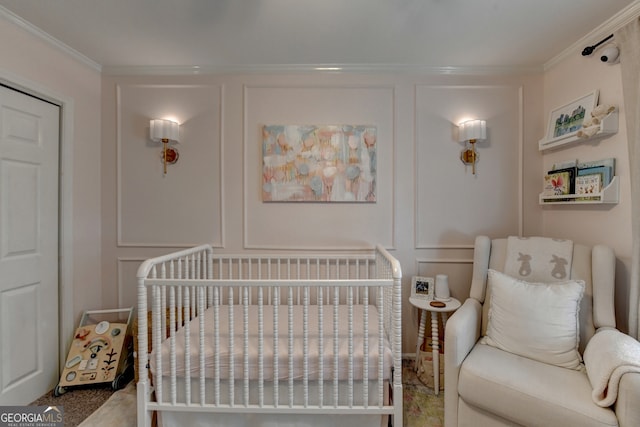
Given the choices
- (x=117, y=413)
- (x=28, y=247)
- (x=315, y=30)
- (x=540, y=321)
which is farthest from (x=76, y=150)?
(x=540, y=321)

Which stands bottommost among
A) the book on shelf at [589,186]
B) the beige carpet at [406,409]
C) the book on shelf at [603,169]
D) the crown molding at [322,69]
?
the beige carpet at [406,409]

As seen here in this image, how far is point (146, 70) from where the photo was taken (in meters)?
2.30

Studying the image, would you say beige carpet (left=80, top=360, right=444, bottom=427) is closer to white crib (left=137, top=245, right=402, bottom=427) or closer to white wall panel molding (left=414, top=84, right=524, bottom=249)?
white crib (left=137, top=245, right=402, bottom=427)

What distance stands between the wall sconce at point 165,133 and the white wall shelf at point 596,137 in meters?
2.81

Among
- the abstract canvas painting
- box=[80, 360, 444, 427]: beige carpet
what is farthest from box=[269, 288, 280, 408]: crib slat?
the abstract canvas painting

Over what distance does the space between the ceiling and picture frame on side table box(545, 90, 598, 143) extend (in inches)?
15.0

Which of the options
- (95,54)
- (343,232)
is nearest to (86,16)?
(95,54)

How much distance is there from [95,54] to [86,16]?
20.4 inches

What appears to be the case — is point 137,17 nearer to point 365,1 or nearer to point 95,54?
point 95,54

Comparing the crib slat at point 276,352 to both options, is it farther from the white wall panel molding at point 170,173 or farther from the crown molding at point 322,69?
the crown molding at point 322,69

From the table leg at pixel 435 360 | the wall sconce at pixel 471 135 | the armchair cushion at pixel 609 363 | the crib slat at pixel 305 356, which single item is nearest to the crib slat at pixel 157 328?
the crib slat at pixel 305 356

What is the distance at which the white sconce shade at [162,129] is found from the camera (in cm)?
218

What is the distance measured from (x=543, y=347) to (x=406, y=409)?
0.87 meters

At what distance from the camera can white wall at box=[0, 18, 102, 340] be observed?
184 centimetres
